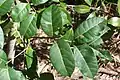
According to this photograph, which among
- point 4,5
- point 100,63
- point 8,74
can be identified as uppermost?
point 4,5

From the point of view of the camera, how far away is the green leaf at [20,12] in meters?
1.05

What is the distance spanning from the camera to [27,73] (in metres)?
1.27

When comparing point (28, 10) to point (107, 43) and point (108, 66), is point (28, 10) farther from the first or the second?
point (108, 66)

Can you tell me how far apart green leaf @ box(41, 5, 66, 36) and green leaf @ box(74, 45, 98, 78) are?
11 centimetres

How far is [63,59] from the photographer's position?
0.98 metres

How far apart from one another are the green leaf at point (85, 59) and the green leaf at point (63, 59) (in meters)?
0.06

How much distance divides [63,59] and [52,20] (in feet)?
0.43

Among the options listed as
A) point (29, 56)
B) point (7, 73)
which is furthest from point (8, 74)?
point (29, 56)

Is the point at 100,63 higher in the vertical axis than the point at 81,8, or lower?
lower

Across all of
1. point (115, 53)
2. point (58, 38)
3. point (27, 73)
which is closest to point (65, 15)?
point (58, 38)

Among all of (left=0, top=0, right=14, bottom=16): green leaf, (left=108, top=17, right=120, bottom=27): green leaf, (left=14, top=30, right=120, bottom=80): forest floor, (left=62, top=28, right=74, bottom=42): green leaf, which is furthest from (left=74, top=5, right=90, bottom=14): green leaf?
(left=14, top=30, right=120, bottom=80): forest floor

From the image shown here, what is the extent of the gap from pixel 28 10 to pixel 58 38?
0.15 meters

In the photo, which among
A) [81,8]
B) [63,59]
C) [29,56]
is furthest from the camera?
[81,8]

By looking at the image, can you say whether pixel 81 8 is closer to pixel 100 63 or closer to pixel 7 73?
pixel 7 73
